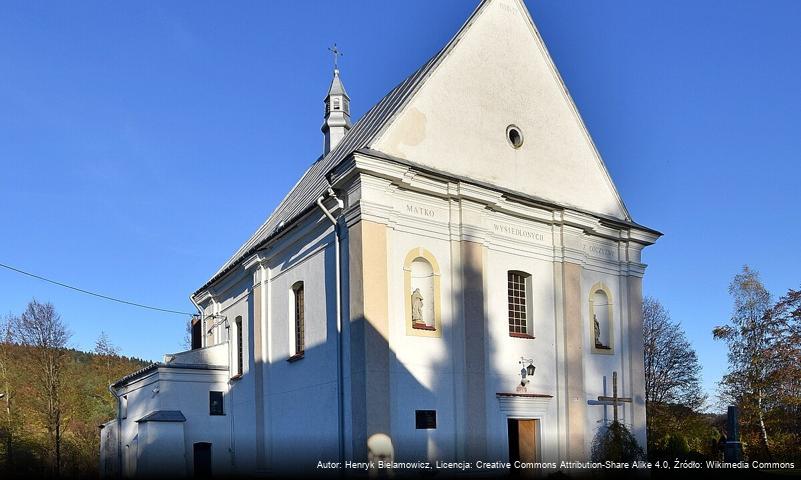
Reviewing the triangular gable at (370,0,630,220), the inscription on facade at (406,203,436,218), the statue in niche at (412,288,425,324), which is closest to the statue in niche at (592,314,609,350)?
the triangular gable at (370,0,630,220)

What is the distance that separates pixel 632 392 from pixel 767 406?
1422 cm

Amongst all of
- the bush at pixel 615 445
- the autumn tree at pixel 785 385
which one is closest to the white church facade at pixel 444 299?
the bush at pixel 615 445

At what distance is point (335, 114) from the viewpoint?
2758 cm

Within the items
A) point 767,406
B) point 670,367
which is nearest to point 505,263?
point 767,406

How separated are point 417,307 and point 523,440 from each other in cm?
438

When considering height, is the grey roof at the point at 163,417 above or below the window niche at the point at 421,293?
below

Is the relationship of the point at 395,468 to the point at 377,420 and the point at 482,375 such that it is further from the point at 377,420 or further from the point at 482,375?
the point at 482,375

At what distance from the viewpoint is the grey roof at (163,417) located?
2108cm

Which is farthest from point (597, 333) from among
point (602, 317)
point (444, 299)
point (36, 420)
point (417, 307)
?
point (36, 420)

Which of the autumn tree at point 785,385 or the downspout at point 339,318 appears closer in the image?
the downspout at point 339,318

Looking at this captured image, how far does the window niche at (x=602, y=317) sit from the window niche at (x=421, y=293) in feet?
18.0

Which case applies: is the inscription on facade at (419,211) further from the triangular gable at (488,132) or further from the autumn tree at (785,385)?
the autumn tree at (785,385)

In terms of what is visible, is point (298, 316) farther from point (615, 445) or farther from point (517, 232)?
point (615, 445)

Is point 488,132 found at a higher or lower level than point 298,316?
higher
